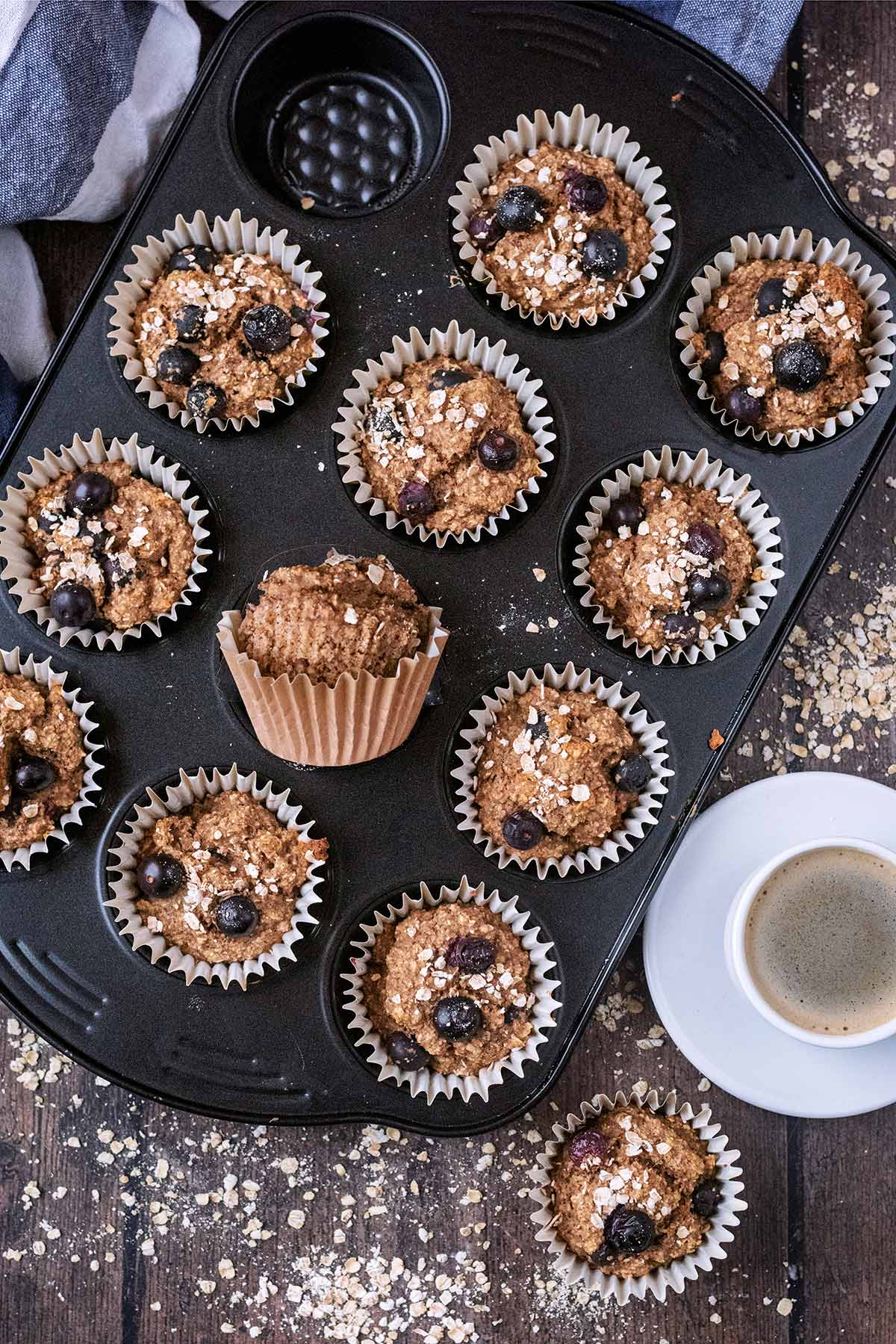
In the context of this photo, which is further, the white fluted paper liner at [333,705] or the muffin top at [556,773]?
the muffin top at [556,773]

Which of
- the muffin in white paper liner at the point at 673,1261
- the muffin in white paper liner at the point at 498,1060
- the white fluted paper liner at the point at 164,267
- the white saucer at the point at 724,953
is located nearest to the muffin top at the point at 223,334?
the white fluted paper liner at the point at 164,267

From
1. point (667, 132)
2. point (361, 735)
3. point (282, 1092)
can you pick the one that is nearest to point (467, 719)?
point (361, 735)

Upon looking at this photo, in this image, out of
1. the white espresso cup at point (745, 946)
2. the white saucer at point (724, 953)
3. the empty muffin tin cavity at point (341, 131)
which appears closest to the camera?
the white espresso cup at point (745, 946)

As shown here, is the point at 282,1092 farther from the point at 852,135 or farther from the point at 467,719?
the point at 852,135

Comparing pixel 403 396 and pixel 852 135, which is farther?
pixel 852 135

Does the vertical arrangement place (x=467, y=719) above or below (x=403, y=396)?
below

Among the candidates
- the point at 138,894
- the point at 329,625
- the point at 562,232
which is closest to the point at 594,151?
the point at 562,232

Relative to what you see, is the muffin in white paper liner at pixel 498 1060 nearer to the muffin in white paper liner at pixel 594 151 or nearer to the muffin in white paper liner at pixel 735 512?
the muffin in white paper liner at pixel 735 512
